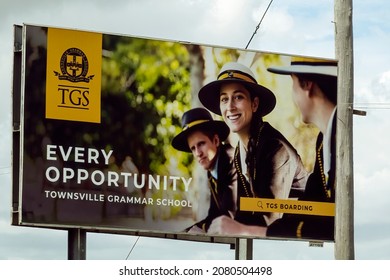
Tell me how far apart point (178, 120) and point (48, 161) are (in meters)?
2.74

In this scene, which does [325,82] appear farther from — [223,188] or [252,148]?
[223,188]

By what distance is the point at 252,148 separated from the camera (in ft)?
70.2

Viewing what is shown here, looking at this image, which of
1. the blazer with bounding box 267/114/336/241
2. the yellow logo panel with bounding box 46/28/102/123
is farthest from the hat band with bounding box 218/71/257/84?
the yellow logo panel with bounding box 46/28/102/123

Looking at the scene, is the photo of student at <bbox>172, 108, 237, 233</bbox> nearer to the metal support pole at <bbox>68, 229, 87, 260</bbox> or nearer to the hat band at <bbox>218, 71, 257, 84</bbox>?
the hat band at <bbox>218, 71, 257, 84</bbox>

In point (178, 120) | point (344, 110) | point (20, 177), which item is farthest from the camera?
point (178, 120)

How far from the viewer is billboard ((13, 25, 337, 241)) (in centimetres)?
1967

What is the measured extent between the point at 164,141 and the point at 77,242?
2555 millimetres

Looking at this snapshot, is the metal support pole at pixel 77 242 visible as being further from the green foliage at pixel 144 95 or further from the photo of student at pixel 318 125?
the photo of student at pixel 318 125

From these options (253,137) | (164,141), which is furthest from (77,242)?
(253,137)

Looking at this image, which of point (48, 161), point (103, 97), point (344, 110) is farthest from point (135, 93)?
point (344, 110)

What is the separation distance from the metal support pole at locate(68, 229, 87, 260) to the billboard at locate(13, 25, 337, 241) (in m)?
0.25

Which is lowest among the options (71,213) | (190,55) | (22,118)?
(71,213)

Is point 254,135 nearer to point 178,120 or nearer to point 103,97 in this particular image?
point 178,120

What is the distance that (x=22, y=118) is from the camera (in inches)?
771
